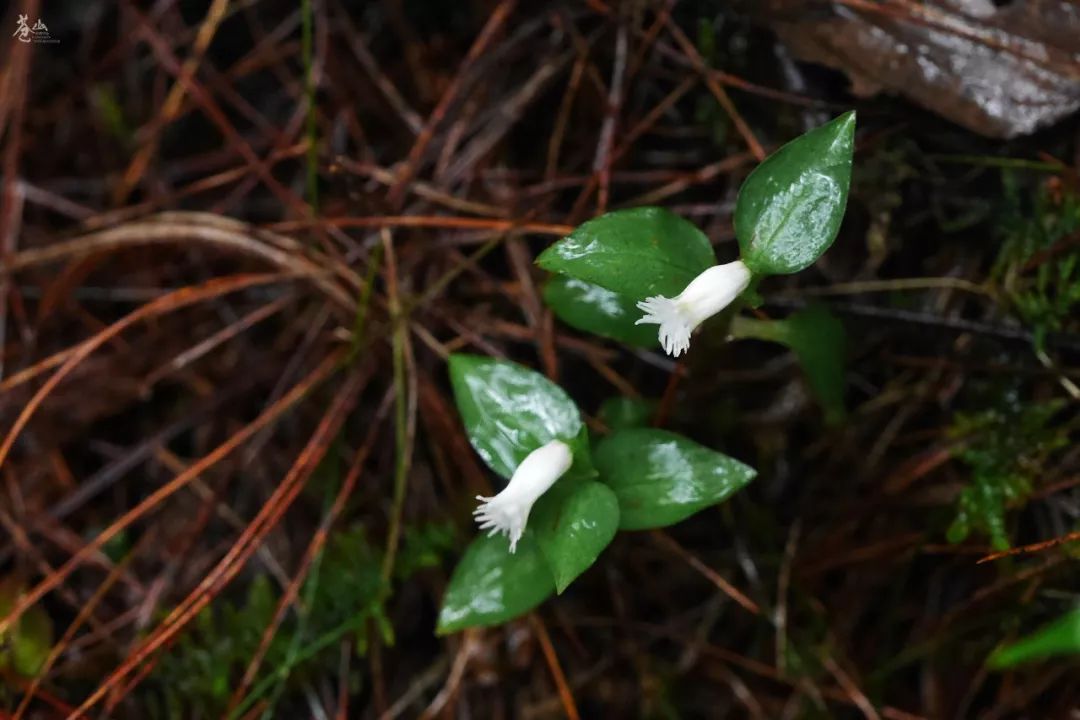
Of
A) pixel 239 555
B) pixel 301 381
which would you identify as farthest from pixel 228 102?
pixel 239 555

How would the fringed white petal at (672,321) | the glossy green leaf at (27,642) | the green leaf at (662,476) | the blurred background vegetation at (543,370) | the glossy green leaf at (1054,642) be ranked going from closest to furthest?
the glossy green leaf at (1054,642)
the fringed white petal at (672,321)
the green leaf at (662,476)
the blurred background vegetation at (543,370)
the glossy green leaf at (27,642)

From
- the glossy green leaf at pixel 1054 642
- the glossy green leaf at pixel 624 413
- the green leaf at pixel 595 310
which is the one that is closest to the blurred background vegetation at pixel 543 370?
the glossy green leaf at pixel 624 413

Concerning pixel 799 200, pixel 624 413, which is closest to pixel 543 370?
pixel 624 413

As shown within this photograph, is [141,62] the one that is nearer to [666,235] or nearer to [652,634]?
[666,235]

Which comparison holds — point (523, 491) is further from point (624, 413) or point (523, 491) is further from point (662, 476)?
point (624, 413)

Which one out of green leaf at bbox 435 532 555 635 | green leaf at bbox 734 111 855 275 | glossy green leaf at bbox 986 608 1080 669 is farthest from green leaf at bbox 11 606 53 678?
glossy green leaf at bbox 986 608 1080 669

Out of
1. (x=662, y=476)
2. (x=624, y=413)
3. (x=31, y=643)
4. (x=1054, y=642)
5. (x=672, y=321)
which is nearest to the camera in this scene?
(x=1054, y=642)

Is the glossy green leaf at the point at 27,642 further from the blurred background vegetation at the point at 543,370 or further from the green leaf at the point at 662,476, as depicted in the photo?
the green leaf at the point at 662,476
